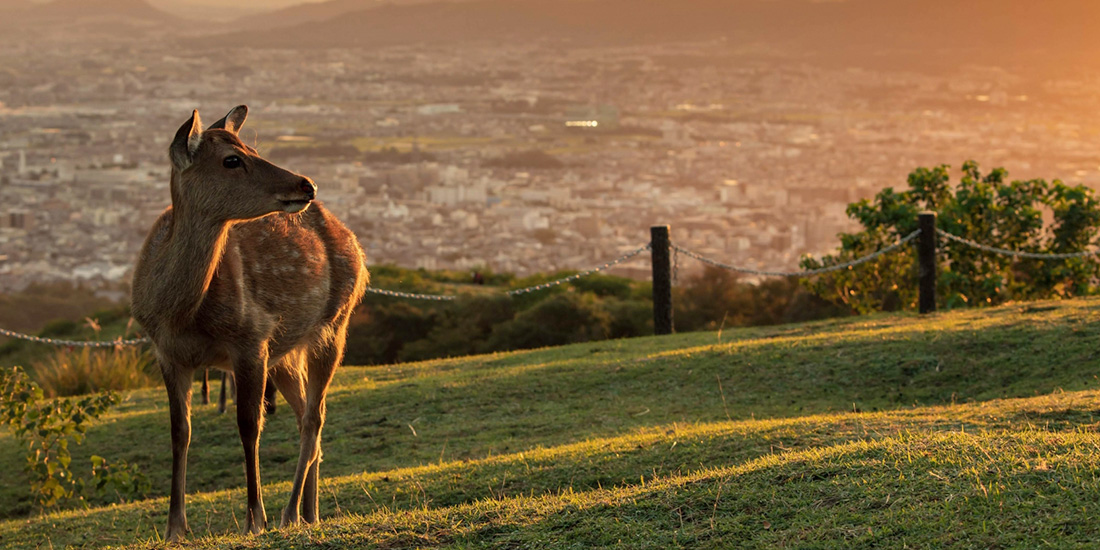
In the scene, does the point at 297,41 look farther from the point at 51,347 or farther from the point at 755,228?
the point at 51,347

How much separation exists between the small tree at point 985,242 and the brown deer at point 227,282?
12751mm

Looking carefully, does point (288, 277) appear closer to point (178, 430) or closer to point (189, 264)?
point (189, 264)

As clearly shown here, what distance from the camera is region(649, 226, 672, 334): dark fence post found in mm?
15000

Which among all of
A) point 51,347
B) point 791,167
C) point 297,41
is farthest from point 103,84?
point 51,347

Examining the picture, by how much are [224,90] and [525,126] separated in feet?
64.5

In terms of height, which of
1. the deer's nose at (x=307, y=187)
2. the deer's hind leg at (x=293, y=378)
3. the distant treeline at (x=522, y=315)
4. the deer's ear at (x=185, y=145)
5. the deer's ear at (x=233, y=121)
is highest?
the deer's ear at (x=233, y=121)

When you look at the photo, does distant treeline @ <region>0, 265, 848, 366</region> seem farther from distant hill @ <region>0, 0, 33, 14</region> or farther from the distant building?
distant hill @ <region>0, 0, 33, 14</region>

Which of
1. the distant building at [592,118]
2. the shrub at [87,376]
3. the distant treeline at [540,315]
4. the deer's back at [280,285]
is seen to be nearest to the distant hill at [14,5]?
the distant building at [592,118]

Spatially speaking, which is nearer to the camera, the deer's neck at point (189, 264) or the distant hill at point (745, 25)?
the deer's neck at point (189, 264)

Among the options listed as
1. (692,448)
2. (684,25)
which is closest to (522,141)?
(684,25)

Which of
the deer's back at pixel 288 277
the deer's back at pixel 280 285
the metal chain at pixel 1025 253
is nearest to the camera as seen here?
the deer's back at pixel 280 285

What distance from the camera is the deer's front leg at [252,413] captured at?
5.85 m

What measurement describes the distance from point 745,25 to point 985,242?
79405 mm

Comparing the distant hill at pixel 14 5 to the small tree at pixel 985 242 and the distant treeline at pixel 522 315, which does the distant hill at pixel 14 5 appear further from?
the small tree at pixel 985 242
